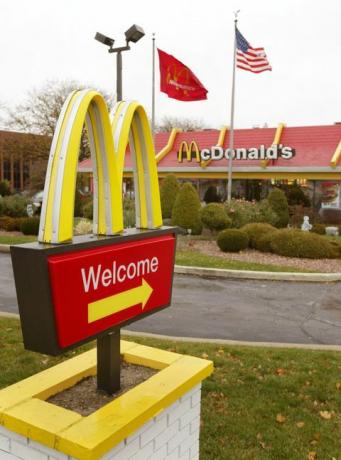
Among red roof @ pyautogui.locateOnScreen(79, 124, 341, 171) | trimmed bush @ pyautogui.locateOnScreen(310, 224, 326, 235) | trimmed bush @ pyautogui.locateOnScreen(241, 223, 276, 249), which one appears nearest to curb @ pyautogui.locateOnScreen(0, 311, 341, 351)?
trimmed bush @ pyautogui.locateOnScreen(241, 223, 276, 249)

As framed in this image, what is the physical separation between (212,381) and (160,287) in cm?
219

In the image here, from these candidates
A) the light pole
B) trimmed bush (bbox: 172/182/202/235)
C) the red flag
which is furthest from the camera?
the red flag

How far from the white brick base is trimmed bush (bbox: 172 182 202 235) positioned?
15129 mm

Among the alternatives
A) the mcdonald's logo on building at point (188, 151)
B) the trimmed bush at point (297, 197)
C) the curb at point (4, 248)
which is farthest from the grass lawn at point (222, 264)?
the mcdonald's logo on building at point (188, 151)

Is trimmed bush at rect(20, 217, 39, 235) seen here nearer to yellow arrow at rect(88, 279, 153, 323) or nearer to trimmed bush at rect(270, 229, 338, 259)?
trimmed bush at rect(270, 229, 338, 259)

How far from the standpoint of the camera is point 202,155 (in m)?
26.9

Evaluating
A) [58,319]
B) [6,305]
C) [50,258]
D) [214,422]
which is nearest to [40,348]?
[58,319]

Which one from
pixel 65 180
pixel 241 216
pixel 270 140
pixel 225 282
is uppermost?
pixel 270 140

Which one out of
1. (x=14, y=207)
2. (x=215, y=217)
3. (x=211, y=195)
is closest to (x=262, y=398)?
(x=215, y=217)

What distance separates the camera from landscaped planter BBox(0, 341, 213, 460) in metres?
2.72

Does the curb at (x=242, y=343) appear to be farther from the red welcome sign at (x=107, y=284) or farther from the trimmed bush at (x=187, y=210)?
the trimmed bush at (x=187, y=210)

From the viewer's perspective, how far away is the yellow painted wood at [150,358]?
12.8 feet

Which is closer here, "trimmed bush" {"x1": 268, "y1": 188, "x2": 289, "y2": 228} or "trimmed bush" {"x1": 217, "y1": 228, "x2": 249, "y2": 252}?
"trimmed bush" {"x1": 217, "y1": 228, "x2": 249, "y2": 252}

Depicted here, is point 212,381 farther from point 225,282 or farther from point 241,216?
point 241,216
